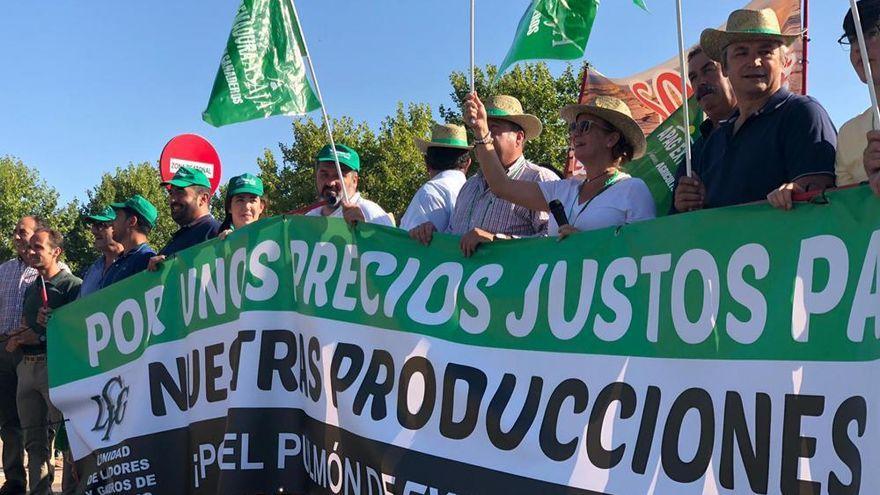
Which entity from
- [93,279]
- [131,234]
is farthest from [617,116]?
[93,279]

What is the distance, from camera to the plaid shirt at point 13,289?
7.26 meters

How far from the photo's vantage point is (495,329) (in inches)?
138

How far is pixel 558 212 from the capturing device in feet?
12.2

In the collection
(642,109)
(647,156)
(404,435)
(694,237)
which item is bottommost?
(404,435)

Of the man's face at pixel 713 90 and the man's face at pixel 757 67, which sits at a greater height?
the man's face at pixel 713 90

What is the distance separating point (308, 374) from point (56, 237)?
3.93 m

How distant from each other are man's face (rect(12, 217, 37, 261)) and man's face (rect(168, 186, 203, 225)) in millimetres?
1978

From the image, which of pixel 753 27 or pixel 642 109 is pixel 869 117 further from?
pixel 642 109

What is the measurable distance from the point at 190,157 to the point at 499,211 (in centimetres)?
589

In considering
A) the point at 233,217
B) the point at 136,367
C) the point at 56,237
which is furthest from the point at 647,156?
the point at 56,237

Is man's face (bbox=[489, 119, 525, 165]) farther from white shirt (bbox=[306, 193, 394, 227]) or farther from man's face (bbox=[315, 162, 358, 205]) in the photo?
man's face (bbox=[315, 162, 358, 205])

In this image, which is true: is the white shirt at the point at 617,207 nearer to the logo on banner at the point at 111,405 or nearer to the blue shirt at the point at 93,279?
the logo on banner at the point at 111,405

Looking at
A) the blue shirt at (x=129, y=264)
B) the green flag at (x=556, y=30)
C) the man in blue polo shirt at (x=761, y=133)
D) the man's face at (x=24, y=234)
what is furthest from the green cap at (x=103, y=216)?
the man in blue polo shirt at (x=761, y=133)

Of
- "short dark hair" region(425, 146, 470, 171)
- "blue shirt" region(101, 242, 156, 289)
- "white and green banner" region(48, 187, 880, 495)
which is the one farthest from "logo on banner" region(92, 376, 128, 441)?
"short dark hair" region(425, 146, 470, 171)
